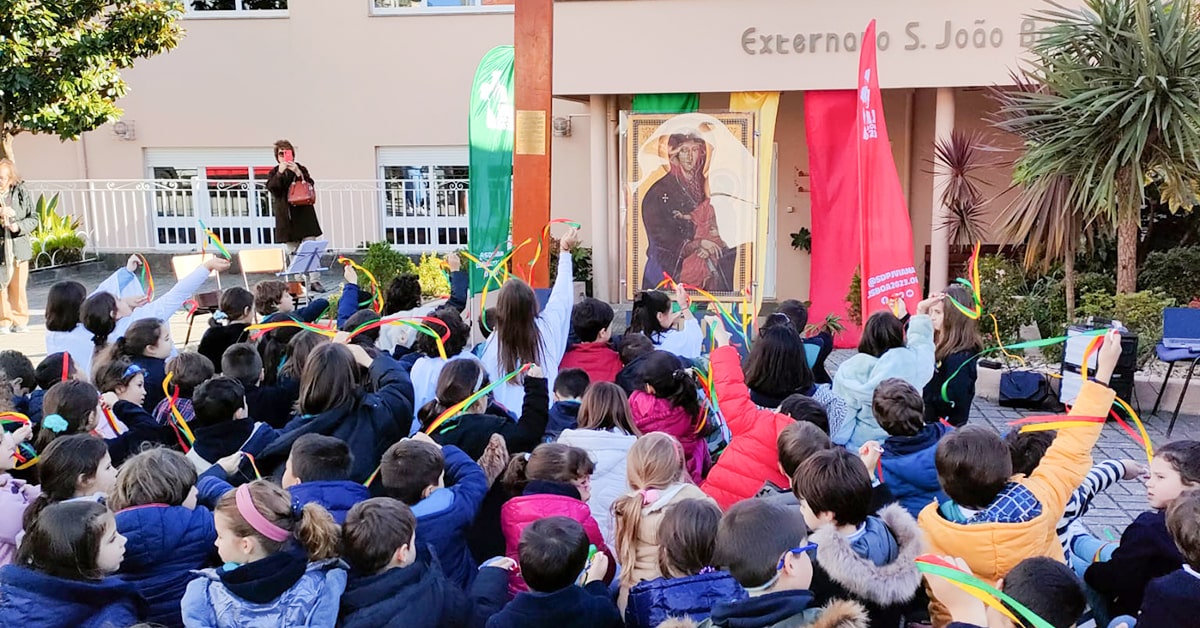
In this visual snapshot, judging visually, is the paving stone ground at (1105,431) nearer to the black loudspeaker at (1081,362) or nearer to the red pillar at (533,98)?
the black loudspeaker at (1081,362)

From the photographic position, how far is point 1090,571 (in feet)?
8.64

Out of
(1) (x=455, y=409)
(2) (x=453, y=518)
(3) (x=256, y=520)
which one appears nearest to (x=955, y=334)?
(1) (x=455, y=409)

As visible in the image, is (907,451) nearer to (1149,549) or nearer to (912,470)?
(912,470)

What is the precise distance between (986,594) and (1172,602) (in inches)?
19.3

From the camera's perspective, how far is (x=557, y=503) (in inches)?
113

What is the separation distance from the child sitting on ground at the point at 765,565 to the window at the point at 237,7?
45.3ft

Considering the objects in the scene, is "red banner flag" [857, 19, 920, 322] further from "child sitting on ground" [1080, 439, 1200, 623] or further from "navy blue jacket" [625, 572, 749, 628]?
"navy blue jacket" [625, 572, 749, 628]

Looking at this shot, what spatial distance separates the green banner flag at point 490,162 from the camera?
293 inches

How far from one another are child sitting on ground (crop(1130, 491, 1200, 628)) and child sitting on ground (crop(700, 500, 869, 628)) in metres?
0.77

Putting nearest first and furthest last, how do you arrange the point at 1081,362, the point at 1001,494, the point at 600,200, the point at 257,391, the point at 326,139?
the point at 1001,494
the point at 257,391
the point at 1081,362
the point at 600,200
the point at 326,139

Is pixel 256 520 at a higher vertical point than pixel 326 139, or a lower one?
lower

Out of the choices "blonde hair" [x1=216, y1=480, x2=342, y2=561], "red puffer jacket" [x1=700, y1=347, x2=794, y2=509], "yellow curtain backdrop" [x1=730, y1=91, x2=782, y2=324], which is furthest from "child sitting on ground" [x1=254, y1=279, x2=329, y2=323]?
"yellow curtain backdrop" [x1=730, y1=91, x2=782, y2=324]

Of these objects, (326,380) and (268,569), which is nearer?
(268,569)

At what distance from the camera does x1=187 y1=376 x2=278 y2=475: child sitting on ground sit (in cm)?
348
